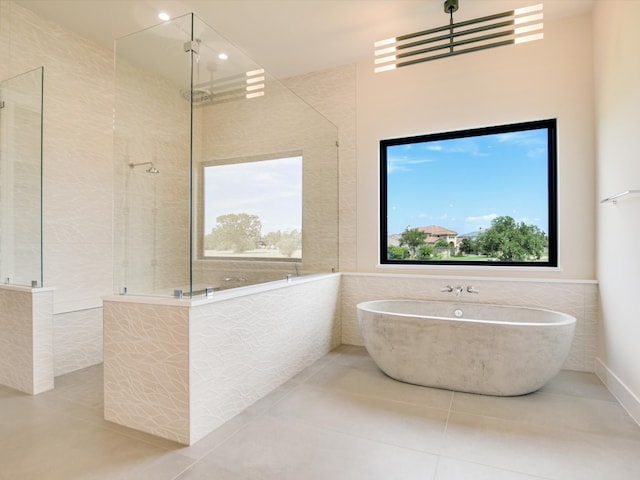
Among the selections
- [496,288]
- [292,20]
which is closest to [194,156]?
[292,20]

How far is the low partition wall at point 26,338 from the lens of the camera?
257 cm

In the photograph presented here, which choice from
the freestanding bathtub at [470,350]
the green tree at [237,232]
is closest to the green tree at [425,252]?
the freestanding bathtub at [470,350]

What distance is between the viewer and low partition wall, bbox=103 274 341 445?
6.33 ft

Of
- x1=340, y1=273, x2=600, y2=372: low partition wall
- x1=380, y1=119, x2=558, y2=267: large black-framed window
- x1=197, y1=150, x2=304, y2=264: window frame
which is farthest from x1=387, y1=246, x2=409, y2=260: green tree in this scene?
x1=197, y1=150, x2=304, y2=264: window frame

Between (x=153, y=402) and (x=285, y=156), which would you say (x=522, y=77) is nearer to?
(x=285, y=156)

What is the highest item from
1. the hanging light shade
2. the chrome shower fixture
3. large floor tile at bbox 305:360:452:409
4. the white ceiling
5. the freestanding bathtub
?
the white ceiling

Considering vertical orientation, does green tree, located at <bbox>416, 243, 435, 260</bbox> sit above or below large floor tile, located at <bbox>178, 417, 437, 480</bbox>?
above

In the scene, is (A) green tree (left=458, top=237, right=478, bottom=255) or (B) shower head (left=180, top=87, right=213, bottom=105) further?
(A) green tree (left=458, top=237, right=478, bottom=255)

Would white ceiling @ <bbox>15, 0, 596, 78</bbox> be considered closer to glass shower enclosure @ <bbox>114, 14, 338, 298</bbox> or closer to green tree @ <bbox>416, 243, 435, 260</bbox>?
glass shower enclosure @ <bbox>114, 14, 338, 298</bbox>

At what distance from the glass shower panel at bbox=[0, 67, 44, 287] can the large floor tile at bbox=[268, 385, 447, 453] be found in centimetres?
227

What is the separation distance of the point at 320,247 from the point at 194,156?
1.58m

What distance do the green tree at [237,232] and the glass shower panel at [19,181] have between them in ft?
4.48

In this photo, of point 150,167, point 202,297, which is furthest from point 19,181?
point 202,297

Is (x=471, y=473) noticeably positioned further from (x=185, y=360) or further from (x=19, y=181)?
(x=19, y=181)
